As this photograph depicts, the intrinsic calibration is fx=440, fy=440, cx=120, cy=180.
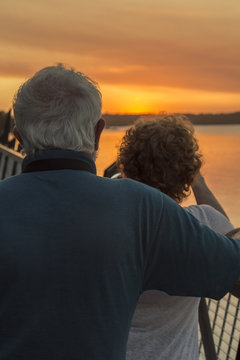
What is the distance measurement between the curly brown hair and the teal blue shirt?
1.41 feet

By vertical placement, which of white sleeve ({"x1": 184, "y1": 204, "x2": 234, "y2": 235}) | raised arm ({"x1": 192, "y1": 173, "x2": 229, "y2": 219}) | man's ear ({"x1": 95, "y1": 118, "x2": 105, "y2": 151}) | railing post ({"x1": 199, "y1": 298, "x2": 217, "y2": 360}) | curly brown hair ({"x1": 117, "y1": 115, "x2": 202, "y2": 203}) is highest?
man's ear ({"x1": 95, "y1": 118, "x2": 105, "y2": 151})

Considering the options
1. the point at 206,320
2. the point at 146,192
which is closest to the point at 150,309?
the point at 146,192

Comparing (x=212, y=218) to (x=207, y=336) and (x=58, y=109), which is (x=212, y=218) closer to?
(x=58, y=109)

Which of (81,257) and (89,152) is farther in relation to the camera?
(89,152)

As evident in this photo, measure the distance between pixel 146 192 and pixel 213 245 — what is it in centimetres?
18

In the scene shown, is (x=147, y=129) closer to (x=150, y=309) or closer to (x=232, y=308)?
(x=150, y=309)

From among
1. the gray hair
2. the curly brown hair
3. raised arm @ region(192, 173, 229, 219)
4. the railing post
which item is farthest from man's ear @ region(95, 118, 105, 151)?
the railing post

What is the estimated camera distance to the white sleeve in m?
1.29

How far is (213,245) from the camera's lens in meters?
0.91

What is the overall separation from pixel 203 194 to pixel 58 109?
2.19ft

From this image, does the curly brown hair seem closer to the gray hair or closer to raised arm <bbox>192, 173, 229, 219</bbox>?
raised arm <bbox>192, 173, 229, 219</bbox>

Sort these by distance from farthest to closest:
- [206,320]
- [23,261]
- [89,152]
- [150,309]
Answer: [206,320] < [150,309] < [89,152] < [23,261]

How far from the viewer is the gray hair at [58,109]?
94 cm

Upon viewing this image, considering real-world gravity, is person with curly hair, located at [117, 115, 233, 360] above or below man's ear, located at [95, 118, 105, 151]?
below
